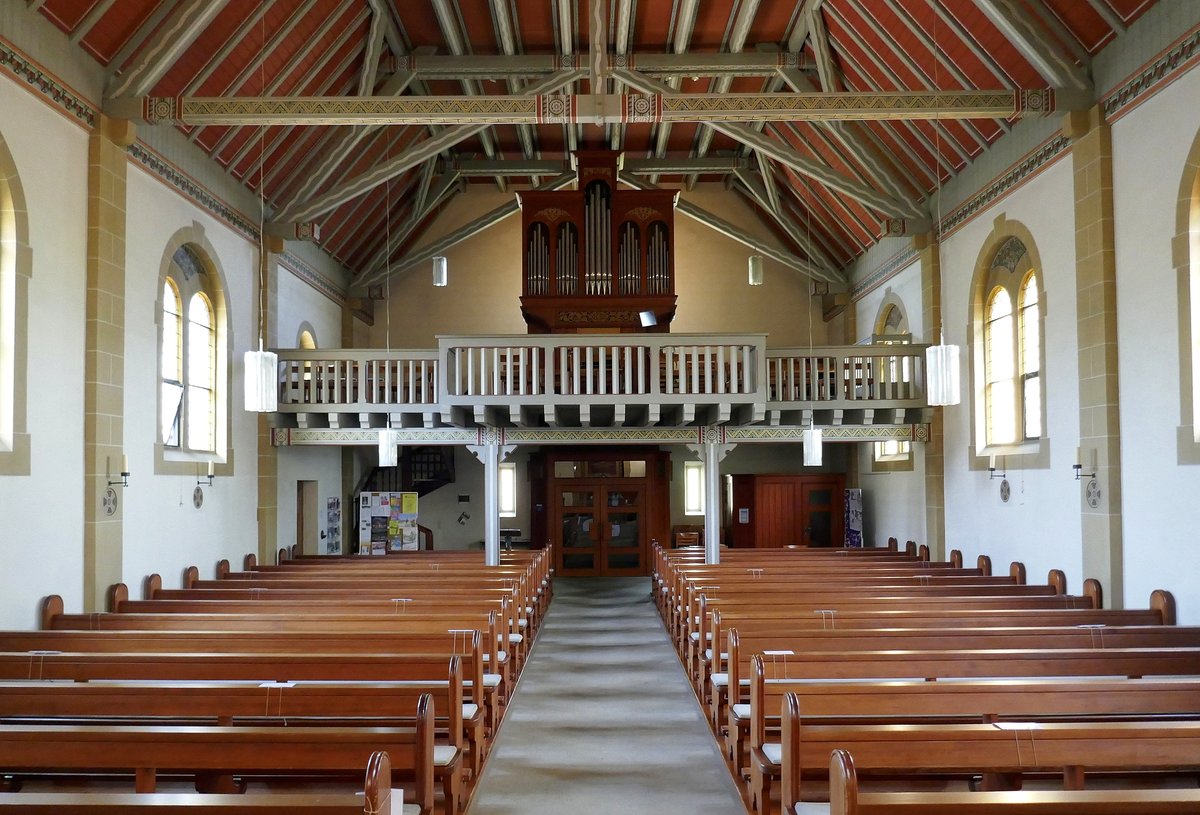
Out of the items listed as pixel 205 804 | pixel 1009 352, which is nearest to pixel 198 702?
pixel 205 804

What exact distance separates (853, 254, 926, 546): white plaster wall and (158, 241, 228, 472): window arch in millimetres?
10090

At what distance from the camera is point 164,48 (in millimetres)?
9914

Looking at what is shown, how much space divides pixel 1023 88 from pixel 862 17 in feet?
8.15

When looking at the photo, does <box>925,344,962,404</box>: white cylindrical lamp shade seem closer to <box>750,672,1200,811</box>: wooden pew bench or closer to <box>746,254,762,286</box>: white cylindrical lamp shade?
<box>750,672,1200,811</box>: wooden pew bench

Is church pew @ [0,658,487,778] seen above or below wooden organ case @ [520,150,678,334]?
below

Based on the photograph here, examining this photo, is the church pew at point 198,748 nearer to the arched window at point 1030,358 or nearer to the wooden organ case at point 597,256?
the arched window at point 1030,358

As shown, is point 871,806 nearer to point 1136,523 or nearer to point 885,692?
point 885,692

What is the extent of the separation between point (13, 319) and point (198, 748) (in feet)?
19.4

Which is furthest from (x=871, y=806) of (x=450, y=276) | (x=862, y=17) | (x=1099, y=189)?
(x=450, y=276)

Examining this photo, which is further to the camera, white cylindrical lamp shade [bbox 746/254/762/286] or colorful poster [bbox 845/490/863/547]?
colorful poster [bbox 845/490/863/547]

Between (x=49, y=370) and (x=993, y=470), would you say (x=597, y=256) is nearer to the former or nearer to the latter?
(x=993, y=470)

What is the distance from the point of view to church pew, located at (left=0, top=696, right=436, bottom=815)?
4250 mm

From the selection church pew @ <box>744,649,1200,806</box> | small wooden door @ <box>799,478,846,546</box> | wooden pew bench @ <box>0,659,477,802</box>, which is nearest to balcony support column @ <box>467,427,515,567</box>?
small wooden door @ <box>799,478,846,546</box>

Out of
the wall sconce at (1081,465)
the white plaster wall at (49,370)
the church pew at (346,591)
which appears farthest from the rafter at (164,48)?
the wall sconce at (1081,465)
